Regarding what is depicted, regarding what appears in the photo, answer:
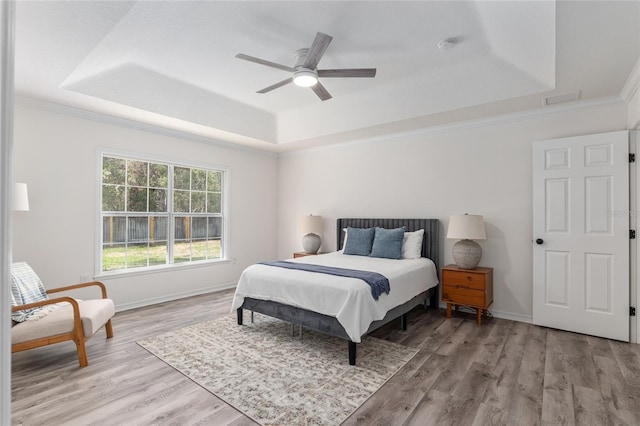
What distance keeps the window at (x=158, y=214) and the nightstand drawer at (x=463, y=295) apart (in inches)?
150

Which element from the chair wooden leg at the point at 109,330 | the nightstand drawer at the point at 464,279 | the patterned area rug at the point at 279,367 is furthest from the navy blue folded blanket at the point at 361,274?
the chair wooden leg at the point at 109,330

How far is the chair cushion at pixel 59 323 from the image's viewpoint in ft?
8.70

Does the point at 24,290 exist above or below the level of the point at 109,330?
above

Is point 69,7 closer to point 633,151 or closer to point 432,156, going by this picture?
point 432,156

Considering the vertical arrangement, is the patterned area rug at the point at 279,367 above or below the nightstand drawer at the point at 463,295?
below

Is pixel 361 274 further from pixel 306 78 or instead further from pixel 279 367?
pixel 306 78

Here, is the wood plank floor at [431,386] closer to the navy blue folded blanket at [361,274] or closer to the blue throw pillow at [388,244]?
the navy blue folded blanket at [361,274]

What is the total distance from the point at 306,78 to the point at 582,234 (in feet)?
11.3

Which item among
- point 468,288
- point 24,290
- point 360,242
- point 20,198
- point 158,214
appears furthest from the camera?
point 158,214

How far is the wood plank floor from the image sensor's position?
2162mm

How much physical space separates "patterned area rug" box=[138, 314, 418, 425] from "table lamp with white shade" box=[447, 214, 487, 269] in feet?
4.95

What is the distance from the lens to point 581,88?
335 cm

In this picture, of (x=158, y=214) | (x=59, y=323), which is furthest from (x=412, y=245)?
(x=59, y=323)

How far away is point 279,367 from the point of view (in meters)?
2.83
